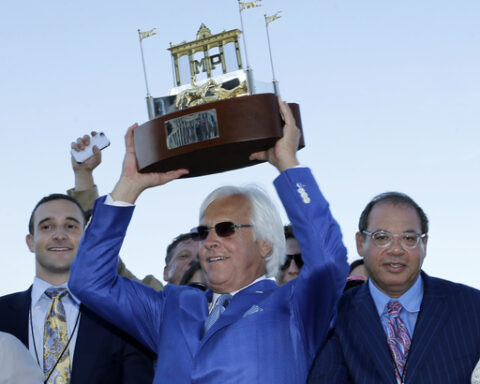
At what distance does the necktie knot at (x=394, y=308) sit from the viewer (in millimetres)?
4004

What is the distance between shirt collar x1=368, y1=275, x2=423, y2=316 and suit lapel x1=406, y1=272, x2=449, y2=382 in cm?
4

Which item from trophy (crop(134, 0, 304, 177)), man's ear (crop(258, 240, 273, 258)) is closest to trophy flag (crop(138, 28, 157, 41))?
trophy (crop(134, 0, 304, 177))

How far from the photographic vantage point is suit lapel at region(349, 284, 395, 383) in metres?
3.77

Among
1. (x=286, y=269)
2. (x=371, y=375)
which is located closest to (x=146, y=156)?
(x=371, y=375)

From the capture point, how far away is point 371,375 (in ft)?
12.4

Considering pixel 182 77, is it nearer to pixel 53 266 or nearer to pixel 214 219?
pixel 214 219

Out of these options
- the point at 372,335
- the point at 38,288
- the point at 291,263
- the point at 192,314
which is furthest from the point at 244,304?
the point at 291,263

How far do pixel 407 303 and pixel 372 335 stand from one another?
278 millimetres

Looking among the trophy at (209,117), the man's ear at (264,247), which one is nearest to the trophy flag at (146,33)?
the trophy at (209,117)

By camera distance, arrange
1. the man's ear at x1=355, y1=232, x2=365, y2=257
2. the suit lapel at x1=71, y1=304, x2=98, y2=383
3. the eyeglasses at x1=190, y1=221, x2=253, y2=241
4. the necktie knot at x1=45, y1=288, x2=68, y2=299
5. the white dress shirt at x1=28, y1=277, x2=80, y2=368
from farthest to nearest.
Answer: the necktie knot at x1=45, y1=288, x2=68, y2=299, the white dress shirt at x1=28, y1=277, x2=80, y2=368, the suit lapel at x1=71, y1=304, x2=98, y2=383, the man's ear at x1=355, y1=232, x2=365, y2=257, the eyeglasses at x1=190, y1=221, x2=253, y2=241

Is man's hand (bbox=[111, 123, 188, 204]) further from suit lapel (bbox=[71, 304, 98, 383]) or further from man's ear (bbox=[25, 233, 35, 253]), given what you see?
man's ear (bbox=[25, 233, 35, 253])

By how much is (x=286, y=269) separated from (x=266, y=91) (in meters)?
1.91

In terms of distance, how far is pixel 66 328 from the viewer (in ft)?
14.7

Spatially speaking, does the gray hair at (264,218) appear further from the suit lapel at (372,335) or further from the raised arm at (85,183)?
the raised arm at (85,183)
